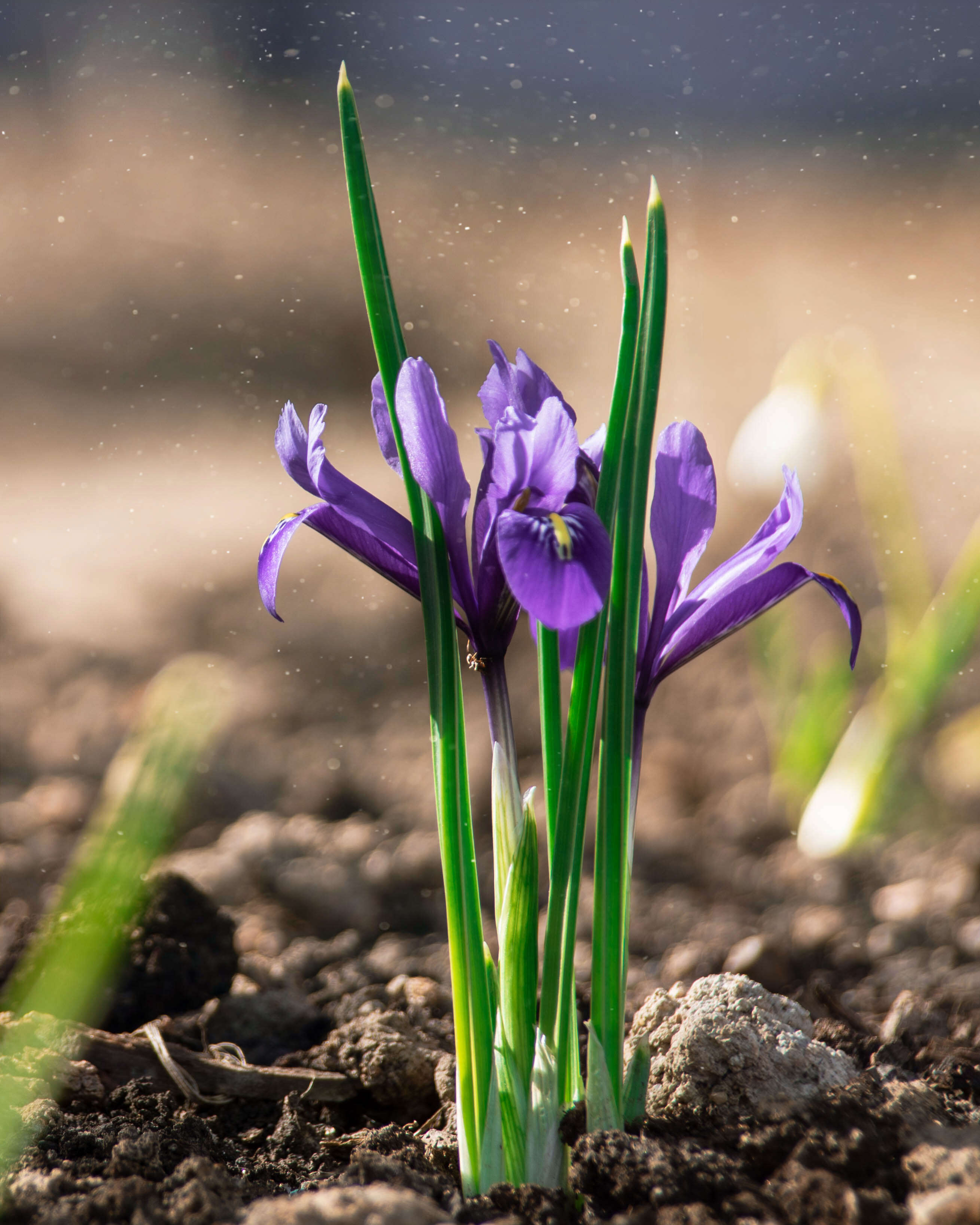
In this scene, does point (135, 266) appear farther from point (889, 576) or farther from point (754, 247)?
point (889, 576)

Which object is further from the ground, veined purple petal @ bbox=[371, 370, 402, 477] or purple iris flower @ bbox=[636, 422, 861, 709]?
veined purple petal @ bbox=[371, 370, 402, 477]

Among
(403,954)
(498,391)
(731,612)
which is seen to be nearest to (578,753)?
(731,612)

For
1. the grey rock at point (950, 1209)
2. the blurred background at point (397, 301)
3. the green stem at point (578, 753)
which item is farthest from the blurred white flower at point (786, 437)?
the grey rock at point (950, 1209)

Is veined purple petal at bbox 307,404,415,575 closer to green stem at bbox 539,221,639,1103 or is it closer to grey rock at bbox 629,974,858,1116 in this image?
green stem at bbox 539,221,639,1103

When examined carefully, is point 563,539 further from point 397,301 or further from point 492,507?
point 397,301

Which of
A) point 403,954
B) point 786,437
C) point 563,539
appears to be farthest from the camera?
point 786,437

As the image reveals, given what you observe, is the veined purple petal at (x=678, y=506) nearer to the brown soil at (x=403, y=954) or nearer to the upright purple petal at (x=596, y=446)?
the upright purple petal at (x=596, y=446)

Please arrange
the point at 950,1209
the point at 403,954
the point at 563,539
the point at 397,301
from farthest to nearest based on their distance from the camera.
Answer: the point at 397,301 → the point at 403,954 → the point at 563,539 → the point at 950,1209

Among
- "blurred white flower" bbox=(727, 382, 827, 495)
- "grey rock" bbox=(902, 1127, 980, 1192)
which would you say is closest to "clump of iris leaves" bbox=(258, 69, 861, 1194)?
"grey rock" bbox=(902, 1127, 980, 1192)
